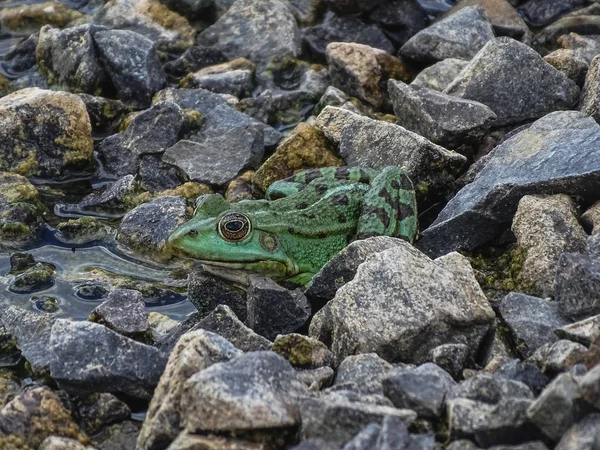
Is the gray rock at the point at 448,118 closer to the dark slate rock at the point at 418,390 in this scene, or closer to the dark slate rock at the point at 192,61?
the dark slate rock at the point at 192,61

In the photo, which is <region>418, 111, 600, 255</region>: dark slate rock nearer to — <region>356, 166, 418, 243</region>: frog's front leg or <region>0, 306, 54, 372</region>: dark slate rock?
<region>356, 166, 418, 243</region>: frog's front leg

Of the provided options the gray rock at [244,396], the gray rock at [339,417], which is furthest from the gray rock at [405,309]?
the gray rock at [339,417]

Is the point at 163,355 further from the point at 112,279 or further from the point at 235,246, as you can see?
the point at 112,279

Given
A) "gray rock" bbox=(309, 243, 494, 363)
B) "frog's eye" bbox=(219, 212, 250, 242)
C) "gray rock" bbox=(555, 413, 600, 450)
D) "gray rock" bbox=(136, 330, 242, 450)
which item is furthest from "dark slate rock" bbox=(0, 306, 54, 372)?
"gray rock" bbox=(555, 413, 600, 450)

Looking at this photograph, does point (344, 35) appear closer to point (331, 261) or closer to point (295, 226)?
point (295, 226)

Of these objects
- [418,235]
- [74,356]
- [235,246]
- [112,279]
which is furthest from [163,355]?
[418,235]
